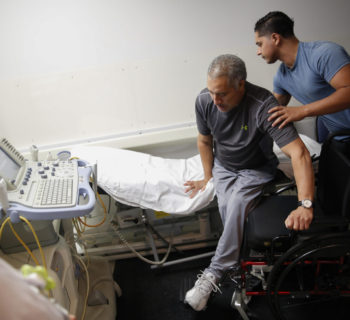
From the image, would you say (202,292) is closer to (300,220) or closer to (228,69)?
(300,220)

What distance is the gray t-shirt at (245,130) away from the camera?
4.58 feet

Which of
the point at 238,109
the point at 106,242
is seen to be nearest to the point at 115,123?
the point at 106,242

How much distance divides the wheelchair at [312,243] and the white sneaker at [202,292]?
0.38 feet

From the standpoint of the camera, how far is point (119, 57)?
194 cm

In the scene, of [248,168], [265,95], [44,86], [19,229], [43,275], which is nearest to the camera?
[43,275]

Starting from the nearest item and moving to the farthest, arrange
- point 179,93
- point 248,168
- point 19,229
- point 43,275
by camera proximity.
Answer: point 43,275, point 19,229, point 248,168, point 179,93

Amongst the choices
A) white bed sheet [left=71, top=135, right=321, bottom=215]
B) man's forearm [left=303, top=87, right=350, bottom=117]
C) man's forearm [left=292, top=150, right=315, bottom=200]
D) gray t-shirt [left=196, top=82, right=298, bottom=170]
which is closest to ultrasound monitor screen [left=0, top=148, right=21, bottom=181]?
white bed sheet [left=71, top=135, right=321, bottom=215]

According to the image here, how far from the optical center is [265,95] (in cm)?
142

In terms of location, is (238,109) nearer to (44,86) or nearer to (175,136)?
(175,136)

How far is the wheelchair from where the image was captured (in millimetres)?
1181

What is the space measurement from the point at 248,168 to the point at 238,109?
344mm

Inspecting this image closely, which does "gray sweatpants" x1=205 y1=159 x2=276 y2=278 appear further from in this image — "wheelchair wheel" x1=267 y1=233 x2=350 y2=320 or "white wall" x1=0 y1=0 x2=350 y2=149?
"white wall" x1=0 y1=0 x2=350 y2=149

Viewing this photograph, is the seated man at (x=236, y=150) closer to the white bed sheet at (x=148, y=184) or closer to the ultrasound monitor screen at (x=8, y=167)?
the white bed sheet at (x=148, y=184)

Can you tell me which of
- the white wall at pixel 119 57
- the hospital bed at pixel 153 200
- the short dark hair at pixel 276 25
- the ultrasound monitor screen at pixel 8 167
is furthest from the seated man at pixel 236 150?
the ultrasound monitor screen at pixel 8 167
